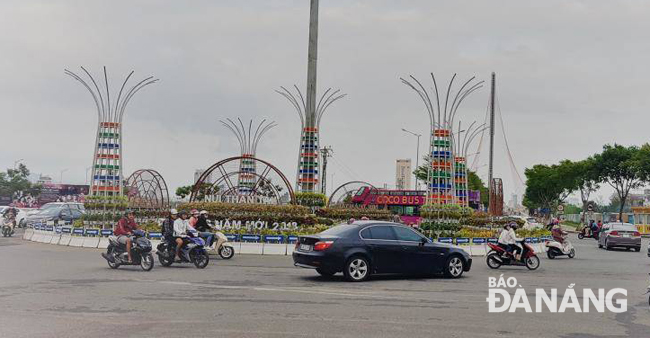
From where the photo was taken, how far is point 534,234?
109 ft

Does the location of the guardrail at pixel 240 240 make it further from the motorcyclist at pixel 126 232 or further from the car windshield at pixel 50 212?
the motorcyclist at pixel 126 232

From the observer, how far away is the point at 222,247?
70.7 feet

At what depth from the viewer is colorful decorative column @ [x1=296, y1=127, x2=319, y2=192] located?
38.6 meters

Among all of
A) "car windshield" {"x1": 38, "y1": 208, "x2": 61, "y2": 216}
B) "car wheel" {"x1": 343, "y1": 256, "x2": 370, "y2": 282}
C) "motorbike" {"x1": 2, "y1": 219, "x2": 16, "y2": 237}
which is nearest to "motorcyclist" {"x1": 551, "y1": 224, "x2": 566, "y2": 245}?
"car wheel" {"x1": 343, "y1": 256, "x2": 370, "y2": 282}

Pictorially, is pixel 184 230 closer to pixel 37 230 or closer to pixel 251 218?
pixel 251 218

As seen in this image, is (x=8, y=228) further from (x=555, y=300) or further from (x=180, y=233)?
(x=555, y=300)

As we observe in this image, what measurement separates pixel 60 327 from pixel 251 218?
20.1 metres

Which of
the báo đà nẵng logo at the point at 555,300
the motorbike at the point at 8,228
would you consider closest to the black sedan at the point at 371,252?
the báo đà nẵng logo at the point at 555,300

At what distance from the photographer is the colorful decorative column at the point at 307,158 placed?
127 ft

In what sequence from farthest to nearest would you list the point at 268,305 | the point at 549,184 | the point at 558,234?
the point at 549,184, the point at 558,234, the point at 268,305

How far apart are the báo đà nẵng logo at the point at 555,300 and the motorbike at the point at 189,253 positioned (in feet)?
25.2

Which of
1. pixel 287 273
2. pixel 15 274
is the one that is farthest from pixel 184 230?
pixel 15 274

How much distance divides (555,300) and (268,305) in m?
5.60

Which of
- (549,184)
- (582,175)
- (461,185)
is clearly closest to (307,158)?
(461,185)
